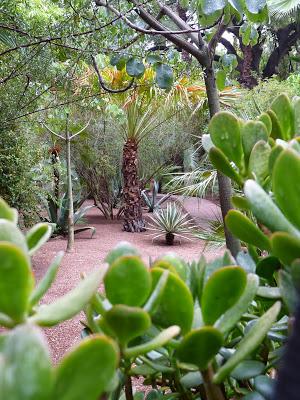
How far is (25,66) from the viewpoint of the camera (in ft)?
16.3

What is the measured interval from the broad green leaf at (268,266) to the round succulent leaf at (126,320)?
25cm

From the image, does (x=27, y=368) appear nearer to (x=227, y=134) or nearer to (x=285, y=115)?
(x=227, y=134)

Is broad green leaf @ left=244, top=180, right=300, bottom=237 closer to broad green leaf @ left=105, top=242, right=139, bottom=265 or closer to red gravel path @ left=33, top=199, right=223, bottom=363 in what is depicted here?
broad green leaf @ left=105, top=242, right=139, bottom=265

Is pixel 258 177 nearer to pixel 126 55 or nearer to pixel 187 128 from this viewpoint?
pixel 126 55

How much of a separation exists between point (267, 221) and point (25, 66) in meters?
4.96

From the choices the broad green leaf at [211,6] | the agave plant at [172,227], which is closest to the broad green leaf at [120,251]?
the broad green leaf at [211,6]

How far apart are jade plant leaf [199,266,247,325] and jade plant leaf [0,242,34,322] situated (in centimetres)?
18

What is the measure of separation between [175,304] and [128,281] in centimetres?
6

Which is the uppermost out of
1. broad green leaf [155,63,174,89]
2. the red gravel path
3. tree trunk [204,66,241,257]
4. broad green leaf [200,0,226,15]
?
broad green leaf [200,0,226,15]

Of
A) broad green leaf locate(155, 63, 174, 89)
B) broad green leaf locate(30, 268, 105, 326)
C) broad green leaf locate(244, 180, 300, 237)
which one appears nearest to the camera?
broad green leaf locate(30, 268, 105, 326)

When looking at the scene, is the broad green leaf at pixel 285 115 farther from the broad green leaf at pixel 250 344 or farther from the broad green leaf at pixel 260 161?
the broad green leaf at pixel 250 344

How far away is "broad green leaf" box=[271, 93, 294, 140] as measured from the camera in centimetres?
78

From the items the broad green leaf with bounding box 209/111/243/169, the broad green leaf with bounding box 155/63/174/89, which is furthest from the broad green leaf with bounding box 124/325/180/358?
the broad green leaf with bounding box 155/63/174/89

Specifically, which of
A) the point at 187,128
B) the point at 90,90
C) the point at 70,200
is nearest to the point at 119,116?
the point at 90,90
